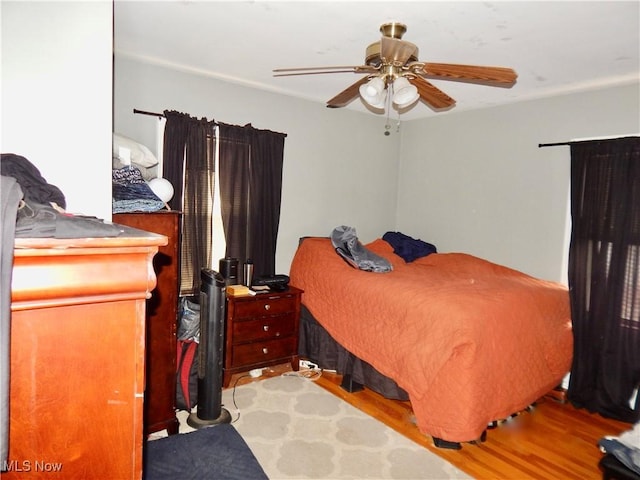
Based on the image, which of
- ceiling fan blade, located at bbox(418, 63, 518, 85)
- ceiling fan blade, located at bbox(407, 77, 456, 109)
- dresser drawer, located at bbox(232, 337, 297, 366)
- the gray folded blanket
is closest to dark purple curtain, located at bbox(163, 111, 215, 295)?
dresser drawer, located at bbox(232, 337, 297, 366)

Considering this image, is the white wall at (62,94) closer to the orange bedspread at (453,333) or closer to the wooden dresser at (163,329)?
the wooden dresser at (163,329)

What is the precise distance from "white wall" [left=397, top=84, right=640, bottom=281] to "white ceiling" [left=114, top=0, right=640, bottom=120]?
0.84 ft

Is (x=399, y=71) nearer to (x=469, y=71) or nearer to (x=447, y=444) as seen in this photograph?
(x=469, y=71)

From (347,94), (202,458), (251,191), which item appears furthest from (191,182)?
(202,458)

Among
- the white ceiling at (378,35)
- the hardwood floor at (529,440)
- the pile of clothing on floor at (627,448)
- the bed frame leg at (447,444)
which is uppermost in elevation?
the white ceiling at (378,35)

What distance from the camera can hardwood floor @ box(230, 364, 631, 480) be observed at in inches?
86.8

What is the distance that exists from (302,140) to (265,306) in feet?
5.51

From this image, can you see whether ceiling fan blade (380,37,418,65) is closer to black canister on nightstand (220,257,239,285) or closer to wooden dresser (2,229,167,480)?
wooden dresser (2,229,167,480)

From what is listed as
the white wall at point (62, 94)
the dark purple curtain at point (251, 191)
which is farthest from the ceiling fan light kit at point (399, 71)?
the dark purple curtain at point (251, 191)

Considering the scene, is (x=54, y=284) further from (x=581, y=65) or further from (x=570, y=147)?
(x=570, y=147)

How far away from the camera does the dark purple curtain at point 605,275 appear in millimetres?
2807

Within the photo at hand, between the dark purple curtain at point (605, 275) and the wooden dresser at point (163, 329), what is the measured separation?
9.59ft

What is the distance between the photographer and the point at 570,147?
3.16 meters

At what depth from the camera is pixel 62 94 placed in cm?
119
